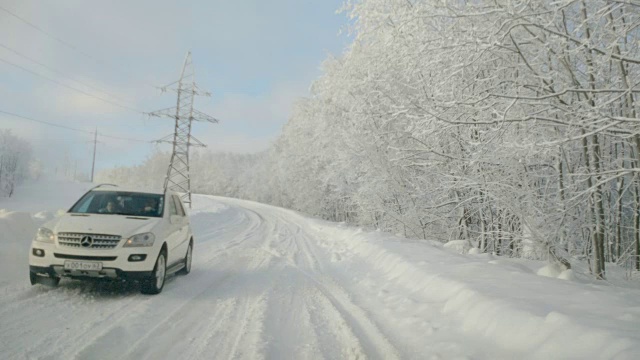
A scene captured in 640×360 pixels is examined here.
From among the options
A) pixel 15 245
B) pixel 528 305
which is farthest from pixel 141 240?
pixel 528 305

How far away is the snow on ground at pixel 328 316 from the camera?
12.1 ft

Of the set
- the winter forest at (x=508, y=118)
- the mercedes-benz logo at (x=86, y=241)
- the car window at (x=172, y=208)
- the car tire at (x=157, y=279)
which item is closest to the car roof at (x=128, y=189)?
the car window at (x=172, y=208)

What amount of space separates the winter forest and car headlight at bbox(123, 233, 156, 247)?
14.5ft

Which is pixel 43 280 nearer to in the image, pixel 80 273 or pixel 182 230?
pixel 80 273

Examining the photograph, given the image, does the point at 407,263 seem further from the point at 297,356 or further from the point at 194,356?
the point at 194,356

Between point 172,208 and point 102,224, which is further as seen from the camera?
point 172,208

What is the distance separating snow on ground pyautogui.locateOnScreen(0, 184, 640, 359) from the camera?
12.1ft

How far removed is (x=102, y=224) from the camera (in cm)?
608

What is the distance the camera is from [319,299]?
6.39 metres

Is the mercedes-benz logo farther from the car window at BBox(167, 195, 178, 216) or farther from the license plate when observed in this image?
the car window at BBox(167, 195, 178, 216)

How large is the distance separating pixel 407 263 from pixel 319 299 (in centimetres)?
274

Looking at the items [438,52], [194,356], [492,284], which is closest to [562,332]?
[492,284]

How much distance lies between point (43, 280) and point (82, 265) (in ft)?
2.79

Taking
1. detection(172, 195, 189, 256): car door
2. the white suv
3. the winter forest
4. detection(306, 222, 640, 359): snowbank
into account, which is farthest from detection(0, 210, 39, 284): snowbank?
the winter forest
